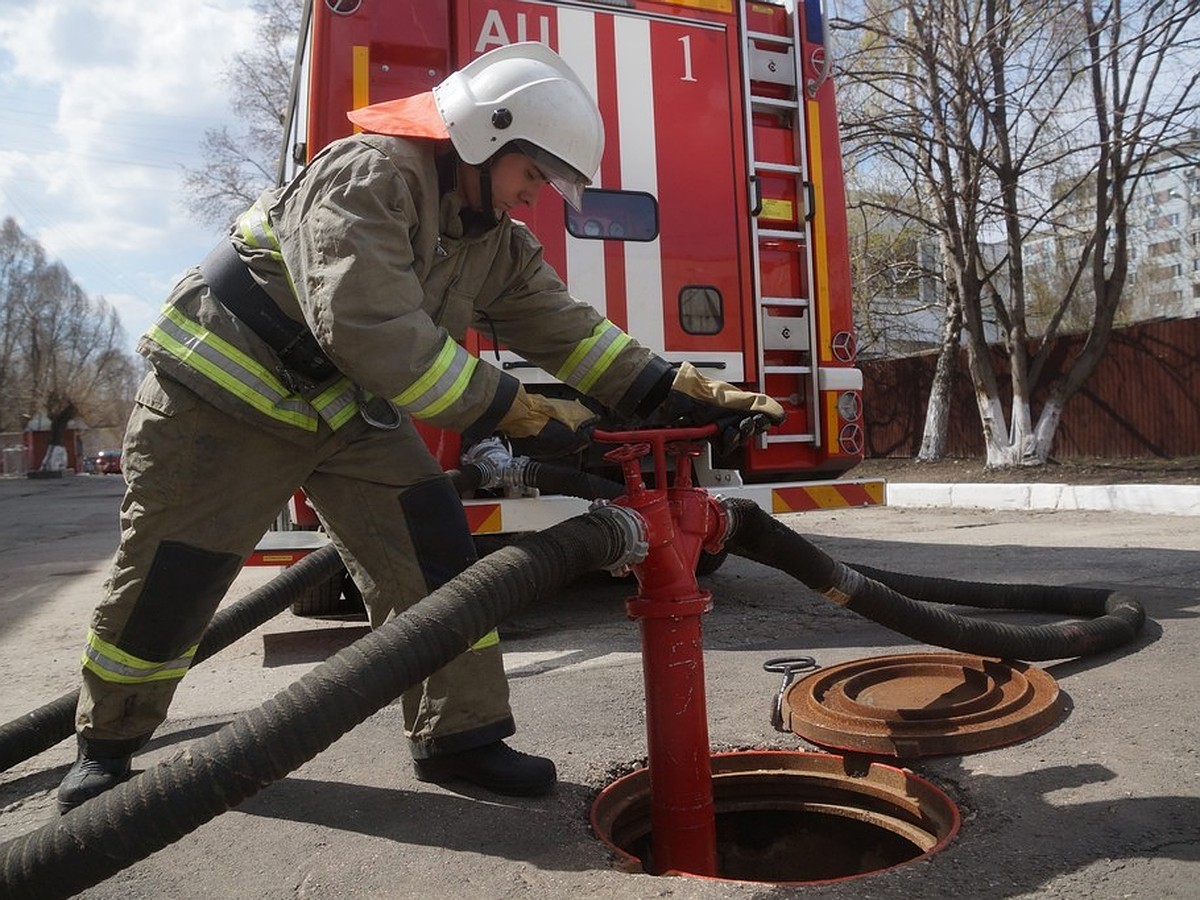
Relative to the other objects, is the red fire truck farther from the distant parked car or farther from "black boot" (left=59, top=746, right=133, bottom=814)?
the distant parked car

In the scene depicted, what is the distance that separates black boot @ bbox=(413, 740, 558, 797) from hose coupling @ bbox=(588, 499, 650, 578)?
2.26ft

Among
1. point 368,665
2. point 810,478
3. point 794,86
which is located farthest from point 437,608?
point 794,86

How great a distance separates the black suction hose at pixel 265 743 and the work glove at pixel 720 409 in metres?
0.66

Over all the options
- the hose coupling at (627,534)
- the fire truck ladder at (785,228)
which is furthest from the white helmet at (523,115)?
the fire truck ladder at (785,228)

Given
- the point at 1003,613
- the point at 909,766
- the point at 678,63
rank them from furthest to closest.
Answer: the point at 678,63 → the point at 1003,613 → the point at 909,766

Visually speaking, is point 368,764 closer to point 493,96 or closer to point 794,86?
point 493,96

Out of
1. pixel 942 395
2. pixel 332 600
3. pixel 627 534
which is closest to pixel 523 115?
pixel 627 534

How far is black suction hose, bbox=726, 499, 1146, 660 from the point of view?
8.57ft

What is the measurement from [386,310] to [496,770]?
3.99 ft

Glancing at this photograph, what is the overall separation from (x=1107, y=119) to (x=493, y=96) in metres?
11.9

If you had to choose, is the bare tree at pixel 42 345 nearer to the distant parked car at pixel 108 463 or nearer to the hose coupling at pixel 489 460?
the distant parked car at pixel 108 463

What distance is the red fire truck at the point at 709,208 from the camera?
4.39m

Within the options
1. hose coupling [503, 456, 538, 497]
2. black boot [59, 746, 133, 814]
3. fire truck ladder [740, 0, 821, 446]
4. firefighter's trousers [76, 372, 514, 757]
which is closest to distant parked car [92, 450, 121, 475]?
fire truck ladder [740, 0, 821, 446]

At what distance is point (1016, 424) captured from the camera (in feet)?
43.4
